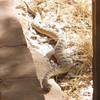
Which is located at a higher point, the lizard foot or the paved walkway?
the paved walkway

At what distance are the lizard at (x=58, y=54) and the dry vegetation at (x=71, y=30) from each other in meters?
0.05

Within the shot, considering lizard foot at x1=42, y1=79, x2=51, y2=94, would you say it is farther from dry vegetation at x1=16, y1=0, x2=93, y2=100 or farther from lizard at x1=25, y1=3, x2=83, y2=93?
dry vegetation at x1=16, y1=0, x2=93, y2=100

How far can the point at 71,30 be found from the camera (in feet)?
10.3

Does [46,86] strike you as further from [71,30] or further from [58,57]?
[71,30]

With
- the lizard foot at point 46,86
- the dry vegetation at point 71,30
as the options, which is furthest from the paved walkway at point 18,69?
the dry vegetation at point 71,30

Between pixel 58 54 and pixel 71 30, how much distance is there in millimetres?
497

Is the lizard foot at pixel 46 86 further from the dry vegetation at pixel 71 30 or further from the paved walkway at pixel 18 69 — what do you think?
the dry vegetation at pixel 71 30

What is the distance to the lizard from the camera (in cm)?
239

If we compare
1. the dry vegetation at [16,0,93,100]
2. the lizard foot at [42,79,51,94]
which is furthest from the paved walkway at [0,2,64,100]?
the dry vegetation at [16,0,93,100]

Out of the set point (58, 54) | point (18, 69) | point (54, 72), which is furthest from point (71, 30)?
point (18, 69)

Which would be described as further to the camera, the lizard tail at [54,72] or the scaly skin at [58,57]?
the scaly skin at [58,57]

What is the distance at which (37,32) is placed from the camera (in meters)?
3.28

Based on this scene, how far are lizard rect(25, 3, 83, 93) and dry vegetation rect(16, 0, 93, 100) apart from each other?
5 cm

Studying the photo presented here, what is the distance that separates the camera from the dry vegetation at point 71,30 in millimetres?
2389
